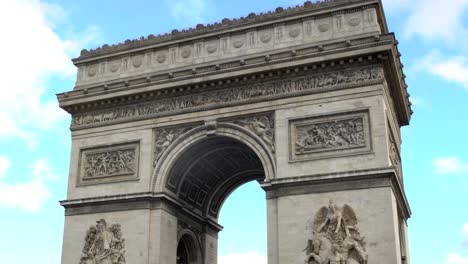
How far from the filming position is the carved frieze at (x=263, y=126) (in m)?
22.3

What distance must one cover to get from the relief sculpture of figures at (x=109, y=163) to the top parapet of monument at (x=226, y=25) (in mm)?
4329

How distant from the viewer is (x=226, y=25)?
80.0ft

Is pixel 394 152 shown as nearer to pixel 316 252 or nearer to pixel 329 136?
pixel 329 136

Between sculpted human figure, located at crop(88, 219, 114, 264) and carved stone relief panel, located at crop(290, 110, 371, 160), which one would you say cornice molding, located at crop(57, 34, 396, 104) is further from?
sculpted human figure, located at crop(88, 219, 114, 264)

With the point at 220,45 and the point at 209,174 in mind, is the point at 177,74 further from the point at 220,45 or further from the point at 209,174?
the point at 209,174

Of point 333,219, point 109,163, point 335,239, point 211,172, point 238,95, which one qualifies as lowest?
point 335,239

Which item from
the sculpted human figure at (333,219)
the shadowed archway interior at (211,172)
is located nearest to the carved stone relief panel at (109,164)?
the shadowed archway interior at (211,172)

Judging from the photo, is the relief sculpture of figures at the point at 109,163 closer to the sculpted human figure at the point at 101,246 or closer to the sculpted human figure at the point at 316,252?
the sculpted human figure at the point at 101,246

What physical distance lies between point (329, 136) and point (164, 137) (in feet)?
20.7

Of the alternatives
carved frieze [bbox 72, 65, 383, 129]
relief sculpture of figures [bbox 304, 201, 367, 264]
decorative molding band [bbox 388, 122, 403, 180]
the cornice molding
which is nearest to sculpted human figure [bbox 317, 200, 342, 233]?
relief sculpture of figures [bbox 304, 201, 367, 264]

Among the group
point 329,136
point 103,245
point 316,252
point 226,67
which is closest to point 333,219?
point 316,252

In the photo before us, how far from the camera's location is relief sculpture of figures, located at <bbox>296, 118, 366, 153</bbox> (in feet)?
69.3

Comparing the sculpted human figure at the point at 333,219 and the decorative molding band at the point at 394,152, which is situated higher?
the decorative molding band at the point at 394,152

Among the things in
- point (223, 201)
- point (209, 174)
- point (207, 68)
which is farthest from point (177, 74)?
point (223, 201)
